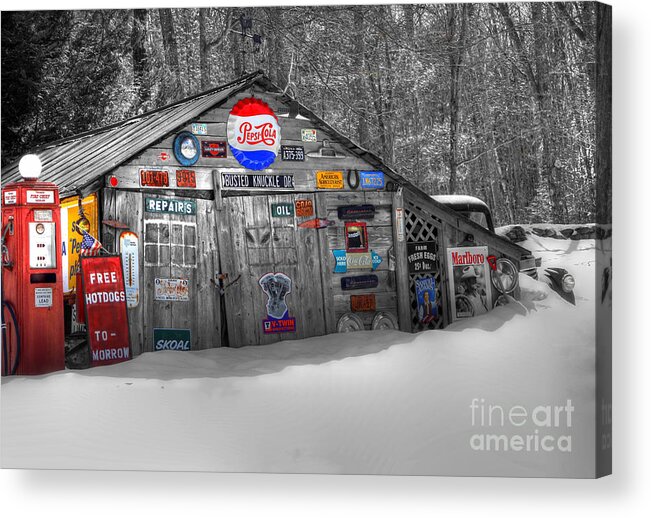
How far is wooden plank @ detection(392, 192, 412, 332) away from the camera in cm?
957

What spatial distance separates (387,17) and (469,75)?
2.93ft

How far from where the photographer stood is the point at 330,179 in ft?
32.1

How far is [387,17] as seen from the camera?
894 cm

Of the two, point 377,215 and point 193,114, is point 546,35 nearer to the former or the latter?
point 377,215

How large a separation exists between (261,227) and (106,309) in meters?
1.66

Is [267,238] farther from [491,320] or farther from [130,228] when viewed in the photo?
[491,320]

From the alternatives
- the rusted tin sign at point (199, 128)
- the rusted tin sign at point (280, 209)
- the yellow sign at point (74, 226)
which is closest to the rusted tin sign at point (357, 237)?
the rusted tin sign at point (280, 209)

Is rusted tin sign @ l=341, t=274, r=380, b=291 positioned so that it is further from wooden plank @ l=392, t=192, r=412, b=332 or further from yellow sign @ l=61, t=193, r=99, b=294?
yellow sign @ l=61, t=193, r=99, b=294

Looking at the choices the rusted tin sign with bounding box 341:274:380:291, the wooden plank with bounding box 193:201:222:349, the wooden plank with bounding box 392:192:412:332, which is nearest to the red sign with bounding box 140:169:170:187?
the wooden plank with bounding box 193:201:222:349

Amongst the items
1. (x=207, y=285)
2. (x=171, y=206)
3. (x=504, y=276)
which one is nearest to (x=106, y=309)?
(x=207, y=285)

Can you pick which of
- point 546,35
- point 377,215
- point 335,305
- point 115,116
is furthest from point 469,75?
point 115,116

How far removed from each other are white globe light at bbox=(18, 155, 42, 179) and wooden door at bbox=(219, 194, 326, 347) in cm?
173

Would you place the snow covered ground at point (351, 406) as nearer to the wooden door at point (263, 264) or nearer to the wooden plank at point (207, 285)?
the wooden plank at point (207, 285)

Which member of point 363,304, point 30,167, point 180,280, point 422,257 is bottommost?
point 363,304
